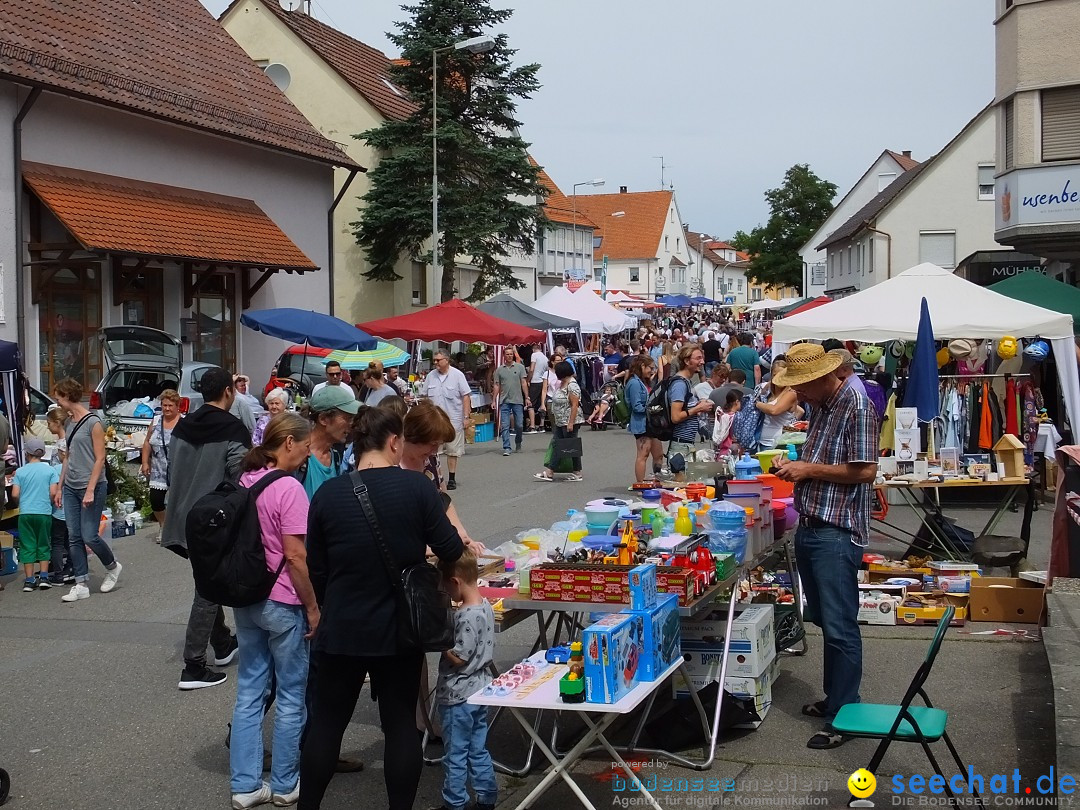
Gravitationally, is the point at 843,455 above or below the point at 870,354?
below

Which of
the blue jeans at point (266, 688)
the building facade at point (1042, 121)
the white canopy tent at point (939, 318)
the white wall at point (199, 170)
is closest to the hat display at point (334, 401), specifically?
the blue jeans at point (266, 688)

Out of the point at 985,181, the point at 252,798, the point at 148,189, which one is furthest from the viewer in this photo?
the point at 985,181

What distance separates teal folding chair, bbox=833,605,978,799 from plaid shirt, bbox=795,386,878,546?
98 cm

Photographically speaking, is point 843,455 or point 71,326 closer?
point 843,455

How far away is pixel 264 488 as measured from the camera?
5.28 m

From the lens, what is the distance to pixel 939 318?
12180 millimetres

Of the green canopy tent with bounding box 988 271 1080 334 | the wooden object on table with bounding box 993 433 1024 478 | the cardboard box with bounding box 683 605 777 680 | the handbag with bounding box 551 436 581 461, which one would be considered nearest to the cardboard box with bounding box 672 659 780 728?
the cardboard box with bounding box 683 605 777 680

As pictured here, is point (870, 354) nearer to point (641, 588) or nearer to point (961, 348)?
point (961, 348)

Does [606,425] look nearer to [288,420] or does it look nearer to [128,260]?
[128,260]

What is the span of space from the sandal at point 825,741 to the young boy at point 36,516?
23.4ft

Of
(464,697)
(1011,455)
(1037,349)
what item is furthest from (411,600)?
(1037,349)

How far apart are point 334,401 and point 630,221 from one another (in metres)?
90.8

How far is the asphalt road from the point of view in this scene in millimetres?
5477

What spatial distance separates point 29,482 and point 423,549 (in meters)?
6.99
